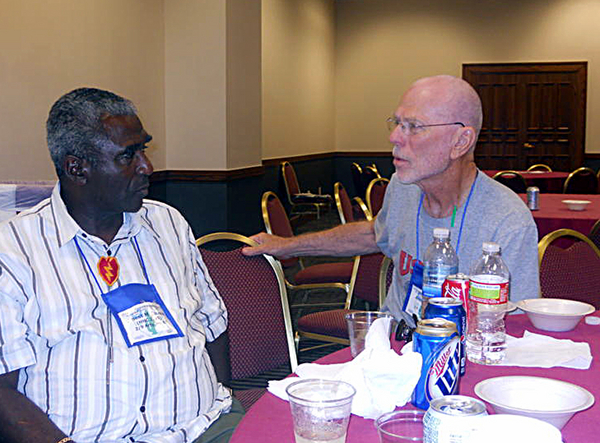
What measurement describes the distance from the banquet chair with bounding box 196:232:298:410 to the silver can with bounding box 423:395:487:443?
1389 mm

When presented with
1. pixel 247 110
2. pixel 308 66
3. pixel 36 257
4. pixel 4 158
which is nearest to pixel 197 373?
pixel 36 257

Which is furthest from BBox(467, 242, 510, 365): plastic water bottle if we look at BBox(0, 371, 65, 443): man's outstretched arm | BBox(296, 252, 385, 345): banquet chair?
BBox(296, 252, 385, 345): banquet chair

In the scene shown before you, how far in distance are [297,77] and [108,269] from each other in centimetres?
924

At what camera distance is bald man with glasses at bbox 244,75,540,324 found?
2.19 meters

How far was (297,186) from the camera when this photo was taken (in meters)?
10.2

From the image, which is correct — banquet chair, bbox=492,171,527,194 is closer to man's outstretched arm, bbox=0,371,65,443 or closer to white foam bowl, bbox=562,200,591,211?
white foam bowl, bbox=562,200,591,211

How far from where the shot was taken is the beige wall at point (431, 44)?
12125 mm

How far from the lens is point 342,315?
127 inches

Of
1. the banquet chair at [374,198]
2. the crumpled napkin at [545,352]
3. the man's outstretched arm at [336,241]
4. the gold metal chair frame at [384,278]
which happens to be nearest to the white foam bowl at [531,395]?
the crumpled napkin at [545,352]

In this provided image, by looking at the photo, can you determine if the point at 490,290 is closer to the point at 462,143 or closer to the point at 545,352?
the point at 545,352

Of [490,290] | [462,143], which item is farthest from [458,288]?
[462,143]

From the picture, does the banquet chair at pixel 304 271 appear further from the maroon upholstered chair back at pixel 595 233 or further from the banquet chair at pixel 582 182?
the banquet chair at pixel 582 182

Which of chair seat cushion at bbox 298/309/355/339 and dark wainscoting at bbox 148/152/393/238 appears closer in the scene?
chair seat cushion at bbox 298/309/355/339

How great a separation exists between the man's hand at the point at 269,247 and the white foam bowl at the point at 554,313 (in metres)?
0.86
